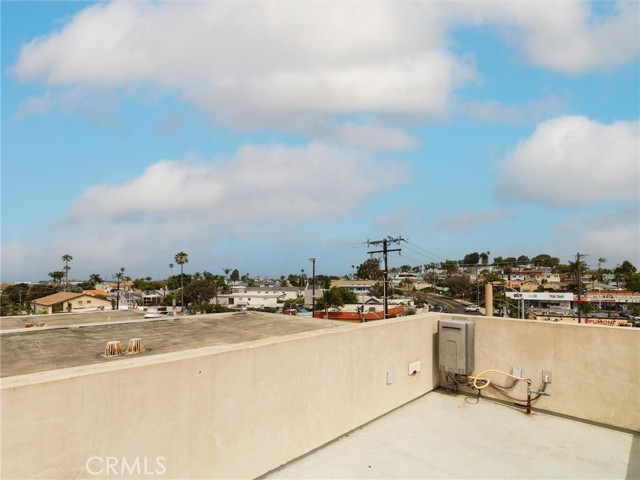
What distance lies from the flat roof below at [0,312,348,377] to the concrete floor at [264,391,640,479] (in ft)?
12.2

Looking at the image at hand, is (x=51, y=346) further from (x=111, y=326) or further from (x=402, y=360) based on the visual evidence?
(x=402, y=360)

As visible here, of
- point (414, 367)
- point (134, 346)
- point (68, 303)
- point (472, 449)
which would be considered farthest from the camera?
point (68, 303)

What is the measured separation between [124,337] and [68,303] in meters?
49.8

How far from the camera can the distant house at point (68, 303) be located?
46.8 m

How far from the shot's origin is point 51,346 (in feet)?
23.7

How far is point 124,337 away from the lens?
329 inches

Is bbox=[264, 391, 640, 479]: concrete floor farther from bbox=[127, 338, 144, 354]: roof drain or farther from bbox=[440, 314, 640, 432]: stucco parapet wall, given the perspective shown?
bbox=[127, 338, 144, 354]: roof drain

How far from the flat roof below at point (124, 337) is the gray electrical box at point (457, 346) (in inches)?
158

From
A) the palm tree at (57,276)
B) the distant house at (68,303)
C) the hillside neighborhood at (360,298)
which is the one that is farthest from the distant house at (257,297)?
the palm tree at (57,276)

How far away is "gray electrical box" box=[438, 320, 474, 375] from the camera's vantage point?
6.25 m

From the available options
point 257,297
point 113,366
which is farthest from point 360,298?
point 113,366

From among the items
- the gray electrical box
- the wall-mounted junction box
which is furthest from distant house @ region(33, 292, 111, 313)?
the gray electrical box

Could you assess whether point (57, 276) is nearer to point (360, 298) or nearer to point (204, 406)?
point (360, 298)

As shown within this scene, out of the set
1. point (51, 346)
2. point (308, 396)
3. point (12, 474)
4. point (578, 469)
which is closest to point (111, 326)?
point (51, 346)
